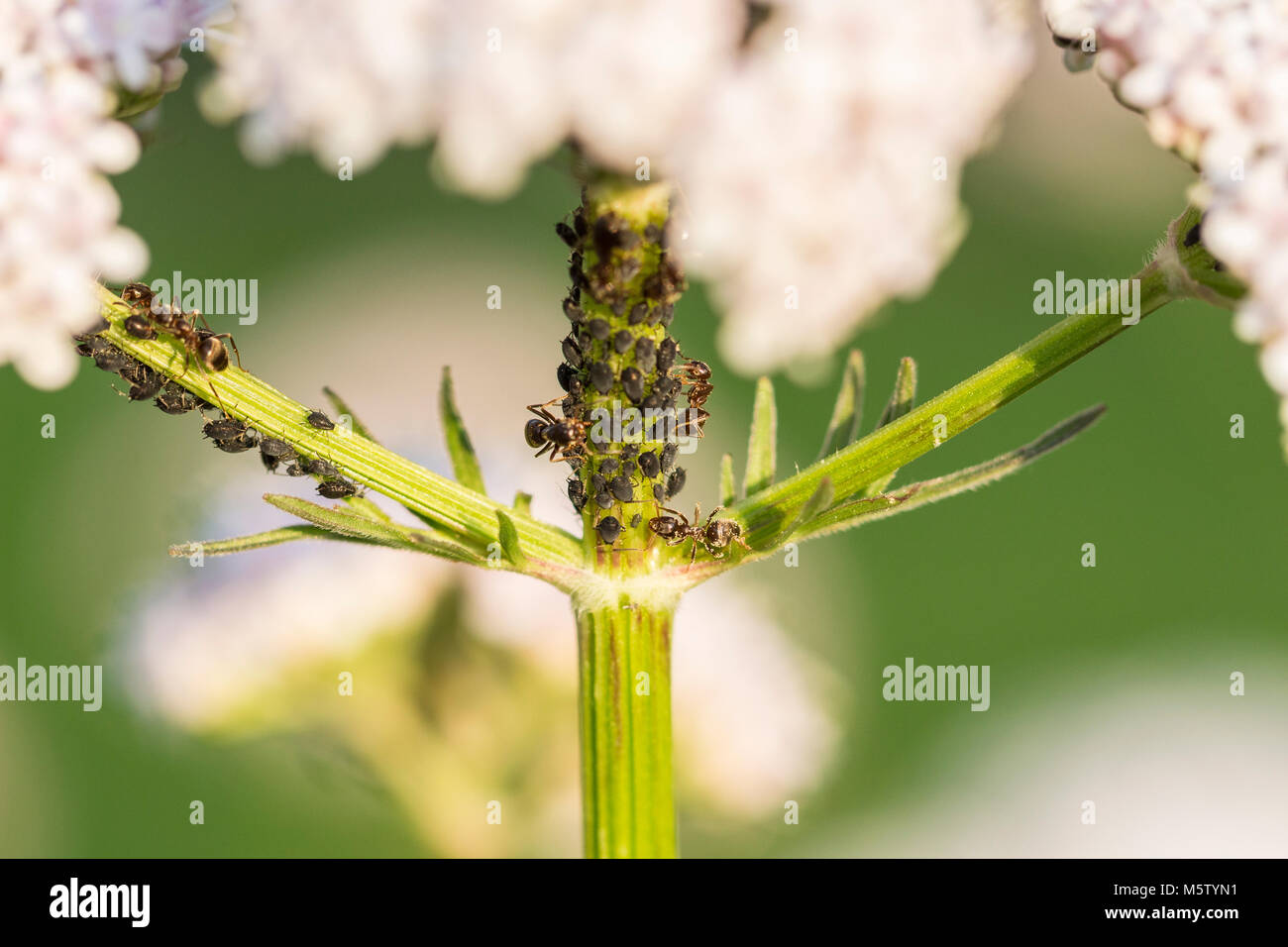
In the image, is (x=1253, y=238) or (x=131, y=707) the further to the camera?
(x=131, y=707)

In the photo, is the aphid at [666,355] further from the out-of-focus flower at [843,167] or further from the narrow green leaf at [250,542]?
the out-of-focus flower at [843,167]

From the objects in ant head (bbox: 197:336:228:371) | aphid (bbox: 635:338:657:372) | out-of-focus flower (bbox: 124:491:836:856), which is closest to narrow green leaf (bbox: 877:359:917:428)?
aphid (bbox: 635:338:657:372)

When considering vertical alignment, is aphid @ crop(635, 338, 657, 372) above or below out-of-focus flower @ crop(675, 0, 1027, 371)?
below

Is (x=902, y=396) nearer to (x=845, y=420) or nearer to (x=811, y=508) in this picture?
(x=845, y=420)

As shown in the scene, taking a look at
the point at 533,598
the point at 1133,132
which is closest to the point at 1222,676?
the point at 1133,132

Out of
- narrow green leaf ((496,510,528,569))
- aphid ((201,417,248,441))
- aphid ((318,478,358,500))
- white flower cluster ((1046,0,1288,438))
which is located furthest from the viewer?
aphid ((201,417,248,441))

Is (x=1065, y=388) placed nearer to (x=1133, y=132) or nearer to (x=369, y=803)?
(x=1133, y=132)

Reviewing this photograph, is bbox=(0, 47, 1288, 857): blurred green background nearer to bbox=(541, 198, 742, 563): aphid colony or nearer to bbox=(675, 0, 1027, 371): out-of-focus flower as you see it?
bbox=(675, 0, 1027, 371): out-of-focus flower
